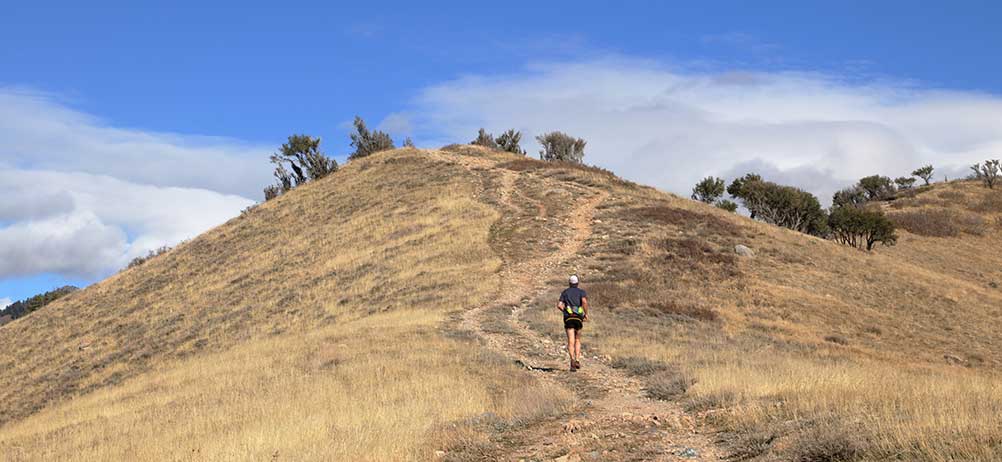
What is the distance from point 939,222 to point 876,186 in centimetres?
2669

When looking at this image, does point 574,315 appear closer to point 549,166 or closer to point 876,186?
point 549,166

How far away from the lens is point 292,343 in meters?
23.9

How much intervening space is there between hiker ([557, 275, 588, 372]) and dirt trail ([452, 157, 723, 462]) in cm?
51

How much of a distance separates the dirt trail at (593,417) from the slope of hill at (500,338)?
0.24ft

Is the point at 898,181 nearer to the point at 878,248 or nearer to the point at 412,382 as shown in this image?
the point at 878,248

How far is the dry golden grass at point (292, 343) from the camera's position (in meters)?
12.2

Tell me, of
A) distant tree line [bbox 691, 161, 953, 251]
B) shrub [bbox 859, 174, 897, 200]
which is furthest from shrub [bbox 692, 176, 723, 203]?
shrub [bbox 859, 174, 897, 200]

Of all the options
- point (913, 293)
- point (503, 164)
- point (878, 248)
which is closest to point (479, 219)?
point (503, 164)

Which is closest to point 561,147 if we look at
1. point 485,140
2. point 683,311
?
point 485,140

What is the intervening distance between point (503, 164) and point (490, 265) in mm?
24256

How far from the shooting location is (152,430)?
14250 millimetres

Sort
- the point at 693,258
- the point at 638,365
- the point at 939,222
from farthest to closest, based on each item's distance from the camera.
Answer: the point at 939,222
the point at 693,258
the point at 638,365

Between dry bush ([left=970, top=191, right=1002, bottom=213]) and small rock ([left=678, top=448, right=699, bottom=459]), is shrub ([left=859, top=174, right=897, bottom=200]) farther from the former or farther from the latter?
small rock ([left=678, top=448, right=699, bottom=459])

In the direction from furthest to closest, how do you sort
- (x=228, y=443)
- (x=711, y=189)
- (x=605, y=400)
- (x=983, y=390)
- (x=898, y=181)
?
(x=898, y=181) → (x=711, y=189) → (x=605, y=400) → (x=228, y=443) → (x=983, y=390)
